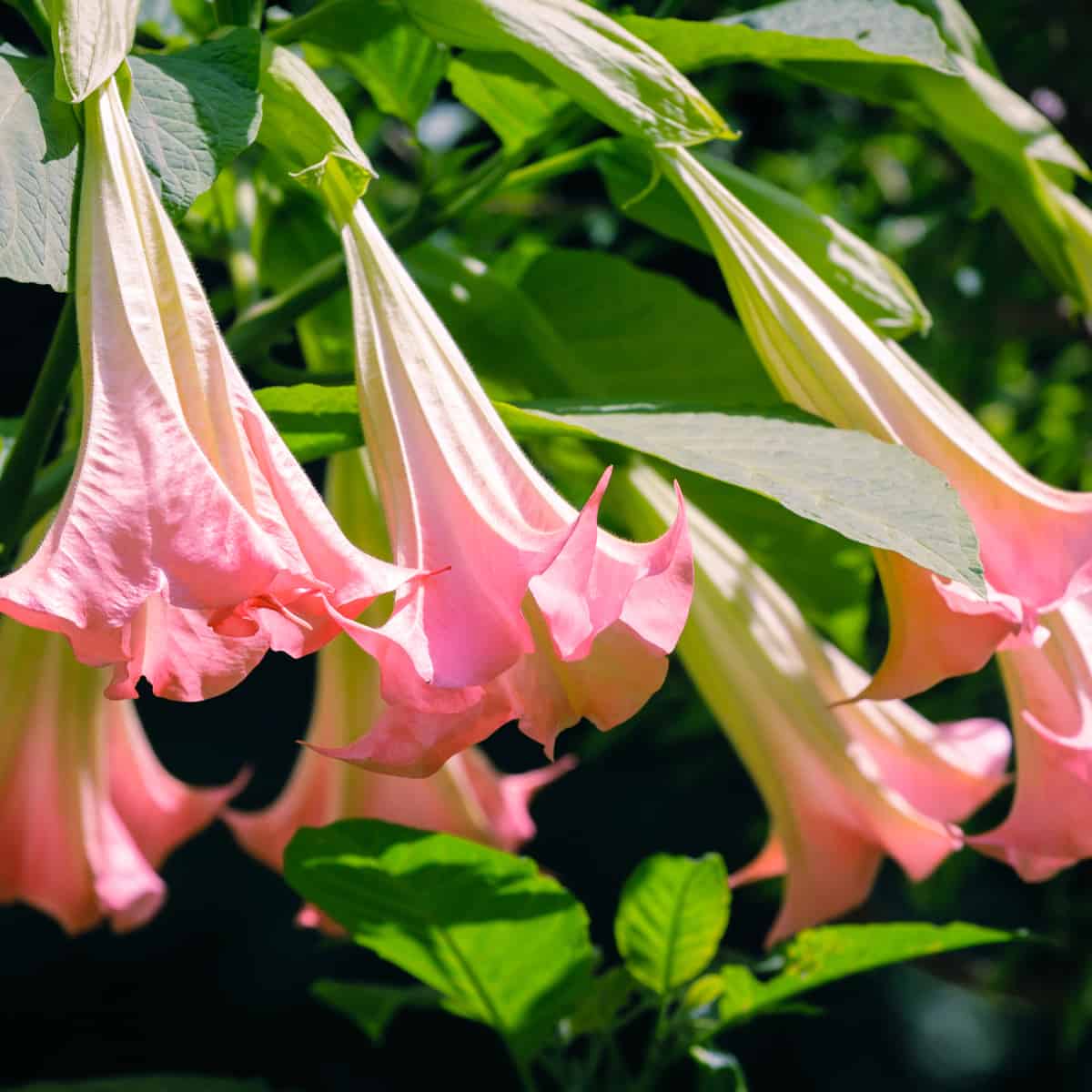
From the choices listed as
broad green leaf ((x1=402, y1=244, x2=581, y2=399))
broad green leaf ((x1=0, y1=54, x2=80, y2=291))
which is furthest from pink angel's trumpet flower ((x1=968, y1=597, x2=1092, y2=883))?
broad green leaf ((x1=0, y1=54, x2=80, y2=291))

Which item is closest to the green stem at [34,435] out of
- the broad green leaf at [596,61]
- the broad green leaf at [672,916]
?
the broad green leaf at [596,61]

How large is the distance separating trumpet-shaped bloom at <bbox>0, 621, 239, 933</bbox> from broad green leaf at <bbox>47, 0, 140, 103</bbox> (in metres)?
0.31

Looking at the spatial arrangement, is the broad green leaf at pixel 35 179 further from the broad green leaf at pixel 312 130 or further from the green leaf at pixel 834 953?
the green leaf at pixel 834 953

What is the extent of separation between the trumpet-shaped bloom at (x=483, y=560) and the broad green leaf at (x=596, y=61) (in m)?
0.08

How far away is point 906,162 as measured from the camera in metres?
1.63

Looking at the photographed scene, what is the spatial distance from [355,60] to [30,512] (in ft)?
0.81

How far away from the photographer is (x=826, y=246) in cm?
57

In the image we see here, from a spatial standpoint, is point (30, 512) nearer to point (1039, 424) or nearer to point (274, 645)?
point (274, 645)

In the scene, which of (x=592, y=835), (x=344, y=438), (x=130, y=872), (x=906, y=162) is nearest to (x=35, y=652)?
(x=130, y=872)

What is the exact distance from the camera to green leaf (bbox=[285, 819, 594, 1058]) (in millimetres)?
538

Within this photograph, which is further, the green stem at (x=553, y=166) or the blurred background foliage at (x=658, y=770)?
the blurred background foliage at (x=658, y=770)

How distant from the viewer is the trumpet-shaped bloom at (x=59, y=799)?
0.65 meters

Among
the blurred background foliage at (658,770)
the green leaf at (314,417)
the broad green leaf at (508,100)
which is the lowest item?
the blurred background foliage at (658,770)

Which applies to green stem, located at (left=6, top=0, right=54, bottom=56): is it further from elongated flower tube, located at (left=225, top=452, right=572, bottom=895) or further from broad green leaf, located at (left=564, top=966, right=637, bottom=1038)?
broad green leaf, located at (left=564, top=966, right=637, bottom=1038)
